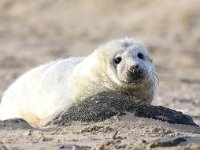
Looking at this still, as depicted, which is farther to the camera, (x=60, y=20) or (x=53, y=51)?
(x=60, y=20)

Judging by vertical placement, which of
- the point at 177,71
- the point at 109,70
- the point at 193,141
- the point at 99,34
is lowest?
the point at 193,141

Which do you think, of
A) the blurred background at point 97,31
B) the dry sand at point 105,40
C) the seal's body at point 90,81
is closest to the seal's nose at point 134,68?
the seal's body at point 90,81

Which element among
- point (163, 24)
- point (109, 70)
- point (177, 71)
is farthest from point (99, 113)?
point (163, 24)

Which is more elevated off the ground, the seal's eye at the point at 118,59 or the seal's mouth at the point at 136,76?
Result: the seal's eye at the point at 118,59

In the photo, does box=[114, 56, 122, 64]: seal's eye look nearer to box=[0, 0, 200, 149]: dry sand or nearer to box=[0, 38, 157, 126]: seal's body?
box=[0, 38, 157, 126]: seal's body

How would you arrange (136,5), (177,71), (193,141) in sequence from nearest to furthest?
(193,141), (177,71), (136,5)

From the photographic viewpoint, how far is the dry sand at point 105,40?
560 cm

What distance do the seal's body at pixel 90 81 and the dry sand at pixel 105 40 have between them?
2.34 ft

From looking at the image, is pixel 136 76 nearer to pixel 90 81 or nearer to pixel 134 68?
pixel 134 68

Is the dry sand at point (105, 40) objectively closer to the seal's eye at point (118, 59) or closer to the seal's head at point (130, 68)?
the seal's head at point (130, 68)

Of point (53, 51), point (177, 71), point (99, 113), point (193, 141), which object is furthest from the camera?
point (53, 51)

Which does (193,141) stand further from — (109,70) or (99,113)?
(109,70)

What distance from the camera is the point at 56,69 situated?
754 centimetres

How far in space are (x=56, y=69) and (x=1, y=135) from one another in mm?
1979
